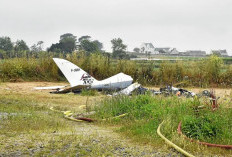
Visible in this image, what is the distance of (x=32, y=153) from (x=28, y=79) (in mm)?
16692

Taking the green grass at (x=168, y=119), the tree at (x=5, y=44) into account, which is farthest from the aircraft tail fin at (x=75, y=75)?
the tree at (x=5, y=44)

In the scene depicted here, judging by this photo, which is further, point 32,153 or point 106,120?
point 106,120

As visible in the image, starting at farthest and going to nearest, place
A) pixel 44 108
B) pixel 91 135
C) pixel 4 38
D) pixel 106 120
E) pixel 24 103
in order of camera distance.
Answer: pixel 4 38 → pixel 24 103 → pixel 44 108 → pixel 106 120 → pixel 91 135

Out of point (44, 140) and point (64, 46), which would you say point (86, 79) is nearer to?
point (44, 140)

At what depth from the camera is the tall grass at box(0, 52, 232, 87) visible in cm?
2117

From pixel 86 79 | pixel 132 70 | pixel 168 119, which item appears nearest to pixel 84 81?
pixel 86 79

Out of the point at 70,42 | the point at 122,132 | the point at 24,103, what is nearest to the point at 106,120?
the point at 122,132

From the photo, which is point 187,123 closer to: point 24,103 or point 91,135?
point 91,135

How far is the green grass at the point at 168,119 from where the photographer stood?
641 cm

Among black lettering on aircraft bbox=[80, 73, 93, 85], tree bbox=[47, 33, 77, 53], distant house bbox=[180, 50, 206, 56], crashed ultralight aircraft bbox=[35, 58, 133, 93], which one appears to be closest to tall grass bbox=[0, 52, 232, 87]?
crashed ultralight aircraft bbox=[35, 58, 133, 93]

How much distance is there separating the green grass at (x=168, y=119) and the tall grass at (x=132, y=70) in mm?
11130

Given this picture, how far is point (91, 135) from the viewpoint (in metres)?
6.72

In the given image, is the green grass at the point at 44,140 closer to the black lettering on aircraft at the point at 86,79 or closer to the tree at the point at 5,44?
the black lettering on aircraft at the point at 86,79

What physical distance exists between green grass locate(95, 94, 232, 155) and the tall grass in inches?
438
